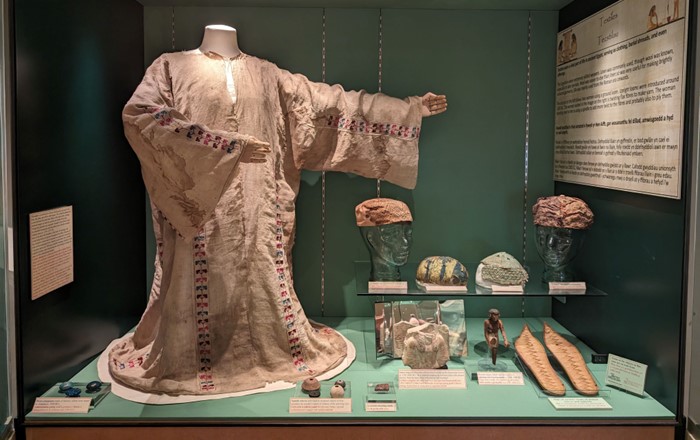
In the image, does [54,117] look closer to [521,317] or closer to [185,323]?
[185,323]

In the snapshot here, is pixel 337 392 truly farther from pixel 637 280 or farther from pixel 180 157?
pixel 637 280

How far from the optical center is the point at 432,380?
2371 millimetres

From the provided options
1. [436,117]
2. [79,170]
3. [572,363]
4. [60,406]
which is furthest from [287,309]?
[436,117]

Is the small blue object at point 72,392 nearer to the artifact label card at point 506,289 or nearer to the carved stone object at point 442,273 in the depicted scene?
the carved stone object at point 442,273

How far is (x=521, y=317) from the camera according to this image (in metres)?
3.28

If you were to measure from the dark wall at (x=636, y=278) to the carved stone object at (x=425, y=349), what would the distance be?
70 centimetres

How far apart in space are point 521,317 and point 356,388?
1.28 meters

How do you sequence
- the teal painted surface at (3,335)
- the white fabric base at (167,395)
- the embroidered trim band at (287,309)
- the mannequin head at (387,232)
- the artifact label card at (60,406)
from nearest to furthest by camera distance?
1. the teal painted surface at (3,335)
2. the artifact label card at (60,406)
3. the white fabric base at (167,395)
4. the embroidered trim band at (287,309)
5. the mannequin head at (387,232)

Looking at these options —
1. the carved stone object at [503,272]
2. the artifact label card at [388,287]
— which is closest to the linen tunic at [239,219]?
the artifact label card at [388,287]

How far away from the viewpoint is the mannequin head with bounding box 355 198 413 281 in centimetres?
262

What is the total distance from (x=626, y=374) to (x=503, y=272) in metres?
0.58

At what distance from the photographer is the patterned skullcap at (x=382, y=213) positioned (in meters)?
2.62

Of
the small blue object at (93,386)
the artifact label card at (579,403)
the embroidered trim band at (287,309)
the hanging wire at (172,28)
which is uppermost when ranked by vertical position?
the hanging wire at (172,28)

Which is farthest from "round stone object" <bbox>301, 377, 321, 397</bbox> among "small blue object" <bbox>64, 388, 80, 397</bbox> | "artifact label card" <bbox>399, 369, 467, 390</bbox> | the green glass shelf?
"small blue object" <bbox>64, 388, 80, 397</bbox>
